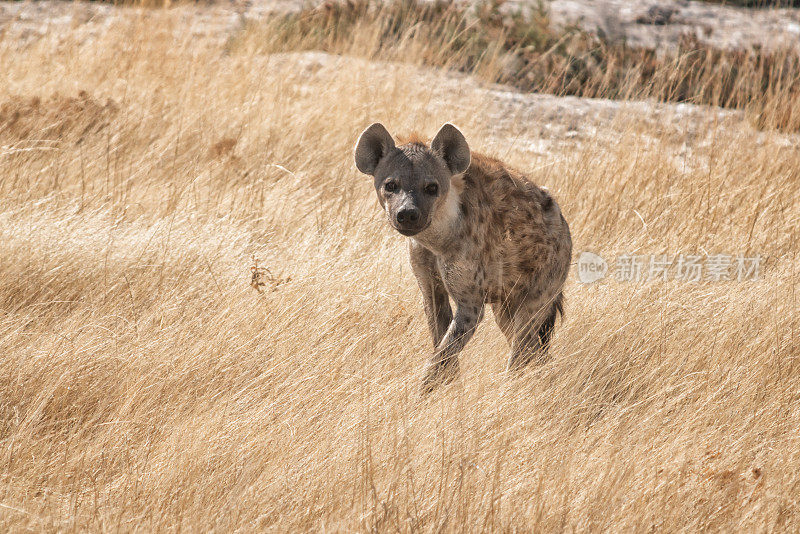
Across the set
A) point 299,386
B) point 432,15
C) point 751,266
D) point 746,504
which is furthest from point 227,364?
point 432,15

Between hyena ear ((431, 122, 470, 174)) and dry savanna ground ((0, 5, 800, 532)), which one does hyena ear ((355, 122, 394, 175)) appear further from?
dry savanna ground ((0, 5, 800, 532))

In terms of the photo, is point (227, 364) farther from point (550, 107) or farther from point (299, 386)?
point (550, 107)

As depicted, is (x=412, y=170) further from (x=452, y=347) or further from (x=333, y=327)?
(x=333, y=327)

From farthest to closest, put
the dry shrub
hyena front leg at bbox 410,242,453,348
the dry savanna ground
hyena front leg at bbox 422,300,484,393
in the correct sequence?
1. the dry shrub
2. hyena front leg at bbox 410,242,453,348
3. hyena front leg at bbox 422,300,484,393
4. the dry savanna ground

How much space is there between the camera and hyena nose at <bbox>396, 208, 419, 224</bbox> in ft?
11.6

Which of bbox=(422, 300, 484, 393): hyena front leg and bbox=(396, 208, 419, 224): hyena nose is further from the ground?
bbox=(396, 208, 419, 224): hyena nose

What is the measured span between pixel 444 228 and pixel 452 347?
Result: 50cm

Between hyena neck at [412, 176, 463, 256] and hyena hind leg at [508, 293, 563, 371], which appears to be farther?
hyena hind leg at [508, 293, 563, 371]

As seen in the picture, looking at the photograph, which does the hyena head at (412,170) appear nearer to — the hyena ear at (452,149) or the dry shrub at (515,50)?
the hyena ear at (452,149)

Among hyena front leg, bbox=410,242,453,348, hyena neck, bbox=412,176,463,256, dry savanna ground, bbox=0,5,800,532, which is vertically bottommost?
dry savanna ground, bbox=0,5,800,532

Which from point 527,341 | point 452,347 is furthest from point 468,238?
point 527,341

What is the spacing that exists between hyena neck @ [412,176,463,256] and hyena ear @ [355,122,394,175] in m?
0.34

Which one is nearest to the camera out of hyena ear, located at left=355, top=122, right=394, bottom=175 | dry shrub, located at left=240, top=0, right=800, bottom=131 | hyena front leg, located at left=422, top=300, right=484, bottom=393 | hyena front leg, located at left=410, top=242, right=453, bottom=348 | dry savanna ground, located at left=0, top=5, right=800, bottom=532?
dry savanna ground, located at left=0, top=5, right=800, bottom=532

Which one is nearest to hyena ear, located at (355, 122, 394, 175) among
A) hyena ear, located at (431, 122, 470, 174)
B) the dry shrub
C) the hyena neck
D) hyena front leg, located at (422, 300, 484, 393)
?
hyena ear, located at (431, 122, 470, 174)
